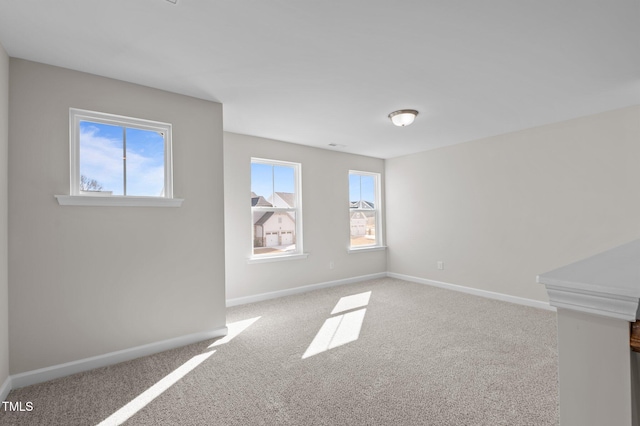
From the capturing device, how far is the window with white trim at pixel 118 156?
254 centimetres

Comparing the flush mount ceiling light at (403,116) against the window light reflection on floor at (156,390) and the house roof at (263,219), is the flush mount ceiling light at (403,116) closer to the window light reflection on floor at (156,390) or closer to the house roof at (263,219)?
the house roof at (263,219)

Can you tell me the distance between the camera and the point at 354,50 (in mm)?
2242

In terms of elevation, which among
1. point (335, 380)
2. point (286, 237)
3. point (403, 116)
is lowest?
point (335, 380)

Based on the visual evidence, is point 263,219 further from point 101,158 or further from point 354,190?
point 101,158

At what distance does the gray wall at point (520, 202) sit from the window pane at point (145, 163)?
13.9 feet

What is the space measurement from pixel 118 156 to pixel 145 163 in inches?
8.4

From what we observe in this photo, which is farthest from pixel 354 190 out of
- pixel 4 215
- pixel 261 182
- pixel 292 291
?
pixel 4 215

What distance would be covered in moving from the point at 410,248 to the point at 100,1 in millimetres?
5285

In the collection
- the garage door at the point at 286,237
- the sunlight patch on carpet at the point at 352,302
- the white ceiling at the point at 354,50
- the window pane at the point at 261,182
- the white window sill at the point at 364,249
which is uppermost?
the white ceiling at the point at 354,50

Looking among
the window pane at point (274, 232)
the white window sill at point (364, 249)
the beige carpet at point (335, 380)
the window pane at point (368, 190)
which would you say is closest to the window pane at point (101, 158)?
the beige carpet at point (335, 380)

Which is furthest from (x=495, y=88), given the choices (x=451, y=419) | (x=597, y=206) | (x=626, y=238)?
(x=451, y=419)

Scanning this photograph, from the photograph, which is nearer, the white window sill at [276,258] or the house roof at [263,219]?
the white window sill at [276,258]

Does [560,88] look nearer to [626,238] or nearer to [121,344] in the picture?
[626,238]

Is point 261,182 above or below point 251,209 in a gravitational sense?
above
